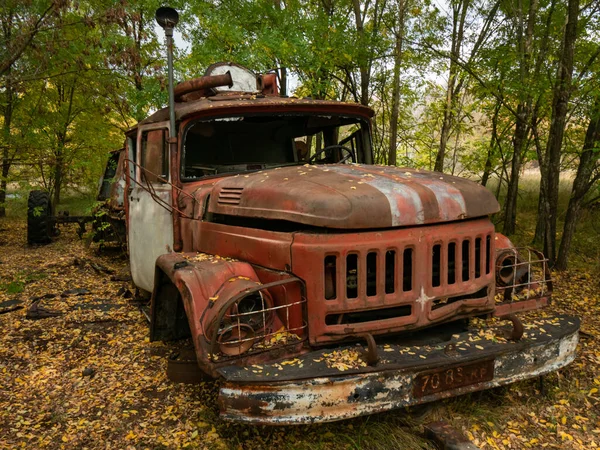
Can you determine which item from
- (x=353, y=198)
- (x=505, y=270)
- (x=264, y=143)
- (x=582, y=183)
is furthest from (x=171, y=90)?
(x=582, y=183)

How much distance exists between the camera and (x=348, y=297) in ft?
9.17

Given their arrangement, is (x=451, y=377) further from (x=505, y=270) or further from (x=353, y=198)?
(x=505, y=270)

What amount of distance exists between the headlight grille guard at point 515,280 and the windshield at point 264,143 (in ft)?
5.31

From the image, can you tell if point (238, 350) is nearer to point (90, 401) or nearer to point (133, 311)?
point (90, 401)

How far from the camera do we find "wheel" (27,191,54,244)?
9.34m

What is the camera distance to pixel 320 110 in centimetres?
423

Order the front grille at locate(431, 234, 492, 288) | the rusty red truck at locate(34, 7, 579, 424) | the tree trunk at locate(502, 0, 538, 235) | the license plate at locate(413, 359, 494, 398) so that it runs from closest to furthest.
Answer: the rusty red truck at locate(34, 7, 579, 424) < the license plate at locate(413, 359, 494, 398) < the front grille at locate(431, 234, 492, 288) < the tree trunk at locate(502, 0, 538, 235)

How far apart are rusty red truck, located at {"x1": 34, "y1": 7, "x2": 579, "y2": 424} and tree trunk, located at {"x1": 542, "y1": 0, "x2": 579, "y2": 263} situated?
3.45 m

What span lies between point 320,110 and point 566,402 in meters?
3.12

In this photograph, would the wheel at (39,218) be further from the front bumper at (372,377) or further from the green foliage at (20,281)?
the front bumper at (372,377)

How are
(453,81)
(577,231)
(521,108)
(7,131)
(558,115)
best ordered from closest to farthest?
1. (558,115)
2. (7,131)
3. (521,108)
4. (577,231)
5. (453,81)

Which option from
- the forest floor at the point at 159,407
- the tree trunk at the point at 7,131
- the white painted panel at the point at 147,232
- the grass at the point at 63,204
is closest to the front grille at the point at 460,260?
the forest floor at the point at 159,407

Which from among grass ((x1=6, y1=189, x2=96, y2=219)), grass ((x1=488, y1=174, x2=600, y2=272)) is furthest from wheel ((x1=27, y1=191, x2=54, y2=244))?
grass ((x1=488, y1=174, x2=600, y2=272))

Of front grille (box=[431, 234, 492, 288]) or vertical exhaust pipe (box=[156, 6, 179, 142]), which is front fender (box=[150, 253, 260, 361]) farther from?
front grille (box=[431, 234, 492, 288])
